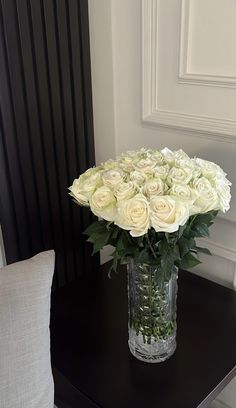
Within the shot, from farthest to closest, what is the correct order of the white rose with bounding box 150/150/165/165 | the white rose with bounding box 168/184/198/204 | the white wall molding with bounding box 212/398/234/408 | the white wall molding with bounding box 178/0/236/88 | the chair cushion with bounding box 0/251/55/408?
the white wall molding with bounding box 212/398/234/408 → the white wall molding with bounding box 178/0/236/88 → the white rose with bounding box 150/150/165/165 → the white rose with bounding box 168/184/198/204 → the chair cushion with bounding box 0/251/55/408

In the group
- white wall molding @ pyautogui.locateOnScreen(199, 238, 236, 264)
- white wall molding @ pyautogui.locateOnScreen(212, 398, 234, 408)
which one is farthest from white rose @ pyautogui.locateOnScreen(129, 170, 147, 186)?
white wall molding @ pyautogui.locateOnScreen(212, 398, 234, 408)

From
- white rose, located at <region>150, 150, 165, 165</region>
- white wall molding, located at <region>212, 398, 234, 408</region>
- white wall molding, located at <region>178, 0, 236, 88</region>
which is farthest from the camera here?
white wall molding, located at <region>212, 398, 234, 408</region>

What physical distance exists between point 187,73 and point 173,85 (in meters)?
0.05

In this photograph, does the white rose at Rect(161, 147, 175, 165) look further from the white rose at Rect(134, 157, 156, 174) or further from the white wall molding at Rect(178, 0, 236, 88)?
the white wall molding at Rect(178, 0, 236, 88)

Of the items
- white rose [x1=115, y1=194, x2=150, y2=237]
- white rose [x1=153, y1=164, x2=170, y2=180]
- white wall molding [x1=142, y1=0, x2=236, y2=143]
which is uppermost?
white wall molding [x1=142, y1=0, x2=236, y2=143]

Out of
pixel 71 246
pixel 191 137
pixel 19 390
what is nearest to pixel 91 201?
pixel 19 390

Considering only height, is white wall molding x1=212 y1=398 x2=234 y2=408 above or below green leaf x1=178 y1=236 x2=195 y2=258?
below

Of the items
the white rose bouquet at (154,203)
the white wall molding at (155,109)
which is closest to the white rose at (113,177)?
the white rose bouquet at (154,203)

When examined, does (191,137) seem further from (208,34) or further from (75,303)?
(75,303)

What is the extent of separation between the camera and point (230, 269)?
117 cm

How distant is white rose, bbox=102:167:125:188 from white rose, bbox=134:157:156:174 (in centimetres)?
3

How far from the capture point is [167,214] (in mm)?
706

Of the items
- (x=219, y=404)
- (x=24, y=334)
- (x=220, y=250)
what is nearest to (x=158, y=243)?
(x=24, y=334)

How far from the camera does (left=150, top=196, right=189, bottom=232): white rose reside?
71 centimetres
